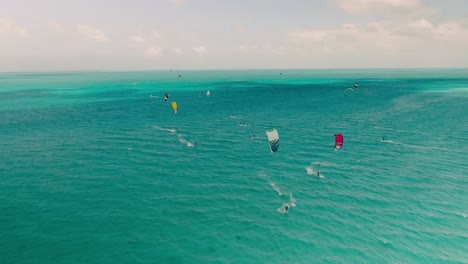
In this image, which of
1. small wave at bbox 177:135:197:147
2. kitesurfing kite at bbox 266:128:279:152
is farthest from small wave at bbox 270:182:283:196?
small wave at bbox 177:135:197:147

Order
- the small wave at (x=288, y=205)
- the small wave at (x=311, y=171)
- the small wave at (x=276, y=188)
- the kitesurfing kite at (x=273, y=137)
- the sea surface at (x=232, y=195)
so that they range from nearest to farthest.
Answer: the sea surface at (x=232, y=195) < the small wave at (x=288, y=205) < the small wave at (x=276, y=188) < the kitesurfing kite at (x=273, y=137) < the small wave at (x=311, y=171)

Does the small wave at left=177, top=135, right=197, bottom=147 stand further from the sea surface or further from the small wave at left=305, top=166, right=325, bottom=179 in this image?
the small wave at left=305, top=166, right=325, bottom=179

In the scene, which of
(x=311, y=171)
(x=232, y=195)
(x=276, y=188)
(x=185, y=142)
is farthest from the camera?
(x=185, y=142)

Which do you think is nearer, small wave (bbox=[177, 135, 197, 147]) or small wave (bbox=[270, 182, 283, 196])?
small wave (bbox=[270, 182, 283, 196])

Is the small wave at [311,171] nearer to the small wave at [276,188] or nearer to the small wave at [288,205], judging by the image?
the small wave at [276,188]

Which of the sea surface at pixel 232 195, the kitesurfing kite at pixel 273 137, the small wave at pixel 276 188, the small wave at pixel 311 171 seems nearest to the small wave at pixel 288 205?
the sea surface at pixel 232 195

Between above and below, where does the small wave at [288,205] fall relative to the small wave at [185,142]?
below

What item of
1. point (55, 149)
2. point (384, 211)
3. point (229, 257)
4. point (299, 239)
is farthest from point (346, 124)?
point (55, 149)

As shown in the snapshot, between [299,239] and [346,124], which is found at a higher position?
[346,124]

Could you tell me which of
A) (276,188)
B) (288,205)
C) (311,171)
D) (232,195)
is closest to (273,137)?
(276,188)

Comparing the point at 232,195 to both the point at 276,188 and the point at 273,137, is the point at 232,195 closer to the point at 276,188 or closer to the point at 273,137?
the point at 276,188

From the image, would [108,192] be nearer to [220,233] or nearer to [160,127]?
[220,233]
